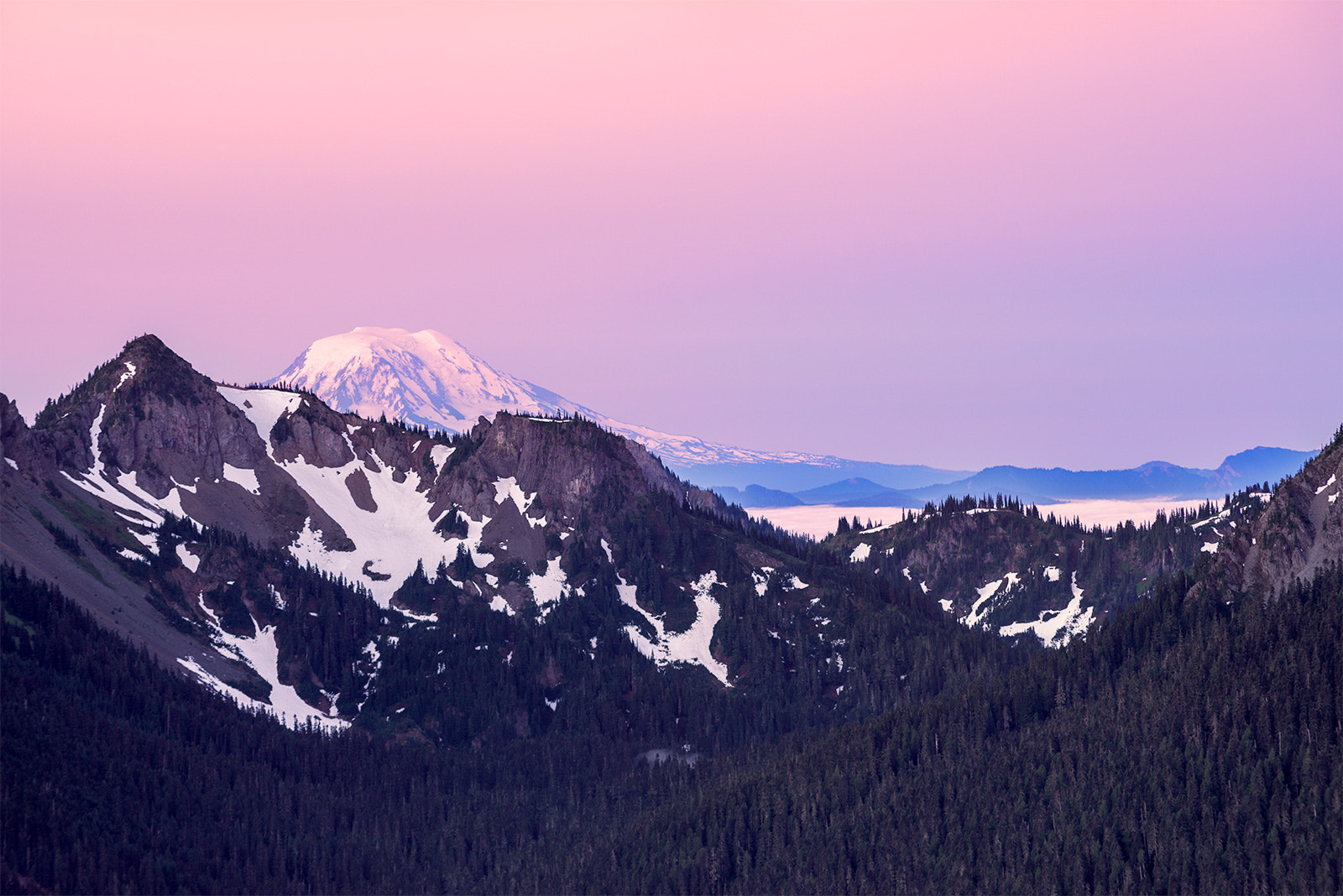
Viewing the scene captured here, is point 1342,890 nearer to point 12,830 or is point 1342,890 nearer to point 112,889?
point 112,889

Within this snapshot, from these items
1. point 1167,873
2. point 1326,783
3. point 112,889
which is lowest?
point 112,889

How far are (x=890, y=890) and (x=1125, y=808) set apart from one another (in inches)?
1371

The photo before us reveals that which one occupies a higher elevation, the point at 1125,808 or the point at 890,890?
the point at 1125,808

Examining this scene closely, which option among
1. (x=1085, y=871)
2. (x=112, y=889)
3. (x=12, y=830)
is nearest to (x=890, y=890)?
(x=1085, y=871)

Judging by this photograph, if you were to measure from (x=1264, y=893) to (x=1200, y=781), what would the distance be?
2387cm

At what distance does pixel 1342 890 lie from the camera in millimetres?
173000

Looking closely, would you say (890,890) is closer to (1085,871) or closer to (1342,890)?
(1085,871)

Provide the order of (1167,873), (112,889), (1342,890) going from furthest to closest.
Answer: (112,889) < (1167,873) < (1342,890)

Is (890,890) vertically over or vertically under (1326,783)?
under

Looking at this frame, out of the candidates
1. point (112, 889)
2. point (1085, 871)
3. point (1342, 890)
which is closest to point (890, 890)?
point (1085, 871)

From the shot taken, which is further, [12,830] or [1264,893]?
[12,830]

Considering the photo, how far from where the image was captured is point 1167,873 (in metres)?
186

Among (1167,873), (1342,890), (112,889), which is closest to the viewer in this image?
(1342,890)

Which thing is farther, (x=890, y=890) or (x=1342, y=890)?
(x=890, y=890)
